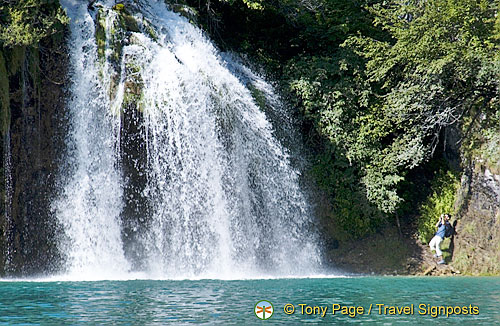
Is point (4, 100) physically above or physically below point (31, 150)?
above

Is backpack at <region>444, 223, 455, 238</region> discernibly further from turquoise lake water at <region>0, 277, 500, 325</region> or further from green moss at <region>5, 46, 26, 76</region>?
green moss at <region>5, 46, 26, 76</region>

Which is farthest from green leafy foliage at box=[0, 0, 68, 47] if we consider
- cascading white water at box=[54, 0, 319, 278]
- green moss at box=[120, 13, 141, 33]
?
green moss at box=[120, 13, 141, 33]

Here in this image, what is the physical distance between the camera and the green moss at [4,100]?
13.9m

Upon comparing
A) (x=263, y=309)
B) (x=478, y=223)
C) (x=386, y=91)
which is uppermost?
(x=386, y=91)

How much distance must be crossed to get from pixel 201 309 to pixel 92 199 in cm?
678

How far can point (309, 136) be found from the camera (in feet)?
53.9

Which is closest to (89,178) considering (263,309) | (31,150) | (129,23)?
(31,150)

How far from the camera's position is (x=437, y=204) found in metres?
16.1

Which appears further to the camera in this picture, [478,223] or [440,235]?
[440,235]

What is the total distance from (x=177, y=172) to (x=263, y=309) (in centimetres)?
667

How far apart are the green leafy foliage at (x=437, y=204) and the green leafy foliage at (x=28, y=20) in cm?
939

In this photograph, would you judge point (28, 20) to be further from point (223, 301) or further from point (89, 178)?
point (223, 301)

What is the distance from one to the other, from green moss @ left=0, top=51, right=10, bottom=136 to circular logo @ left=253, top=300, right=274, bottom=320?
8.34 m

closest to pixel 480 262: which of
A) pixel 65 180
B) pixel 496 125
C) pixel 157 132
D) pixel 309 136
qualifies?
pixel 496 125
